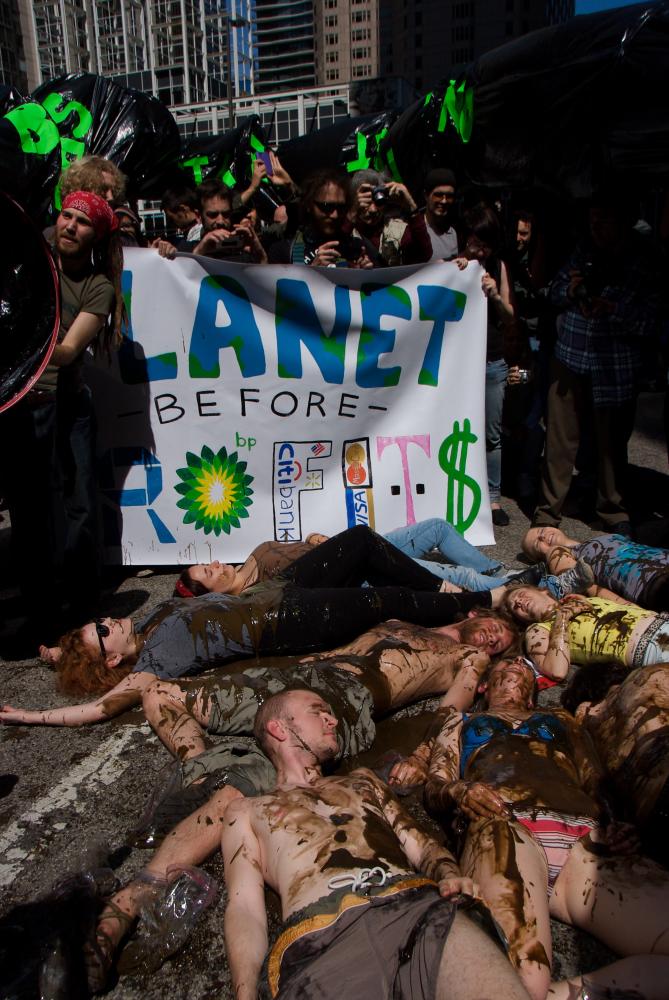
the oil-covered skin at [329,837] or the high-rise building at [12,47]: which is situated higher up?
the high-rise building at [12,47]

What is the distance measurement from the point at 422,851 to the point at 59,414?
2.84 m

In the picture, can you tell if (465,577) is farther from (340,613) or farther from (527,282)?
(527,282)

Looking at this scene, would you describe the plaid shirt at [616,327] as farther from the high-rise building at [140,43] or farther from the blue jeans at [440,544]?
the high-rise building at [140,43]

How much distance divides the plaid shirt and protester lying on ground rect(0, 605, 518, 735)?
7.18ft

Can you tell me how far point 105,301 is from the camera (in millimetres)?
3797

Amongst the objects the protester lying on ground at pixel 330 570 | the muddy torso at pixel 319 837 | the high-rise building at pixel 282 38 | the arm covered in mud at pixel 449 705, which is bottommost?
the arm covered in mud at pixel 449 705

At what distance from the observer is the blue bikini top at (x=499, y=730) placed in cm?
253

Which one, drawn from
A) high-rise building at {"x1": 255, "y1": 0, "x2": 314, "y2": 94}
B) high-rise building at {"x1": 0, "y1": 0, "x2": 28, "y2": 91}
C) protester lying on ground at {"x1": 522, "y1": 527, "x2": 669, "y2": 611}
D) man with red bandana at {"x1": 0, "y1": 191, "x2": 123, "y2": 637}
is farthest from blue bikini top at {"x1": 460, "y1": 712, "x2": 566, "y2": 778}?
high-rise building at {"x1": 255, "y1": 0, "x2": 314, "y2": 94}

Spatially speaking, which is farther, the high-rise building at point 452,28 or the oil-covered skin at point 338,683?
the high-rise building at point 452,28

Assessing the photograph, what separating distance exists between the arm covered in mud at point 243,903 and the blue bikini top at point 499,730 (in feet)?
2.55

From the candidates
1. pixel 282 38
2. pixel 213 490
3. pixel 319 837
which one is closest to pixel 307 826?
pixel 319 837

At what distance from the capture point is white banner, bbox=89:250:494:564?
179 inches

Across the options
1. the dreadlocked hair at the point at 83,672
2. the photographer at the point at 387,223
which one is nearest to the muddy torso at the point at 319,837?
the dreadlocked hair at the point at 83,672

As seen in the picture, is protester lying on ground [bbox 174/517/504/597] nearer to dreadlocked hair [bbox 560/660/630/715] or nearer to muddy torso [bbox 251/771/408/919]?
dreadlocked hair [bbox 560/660/630/715]
